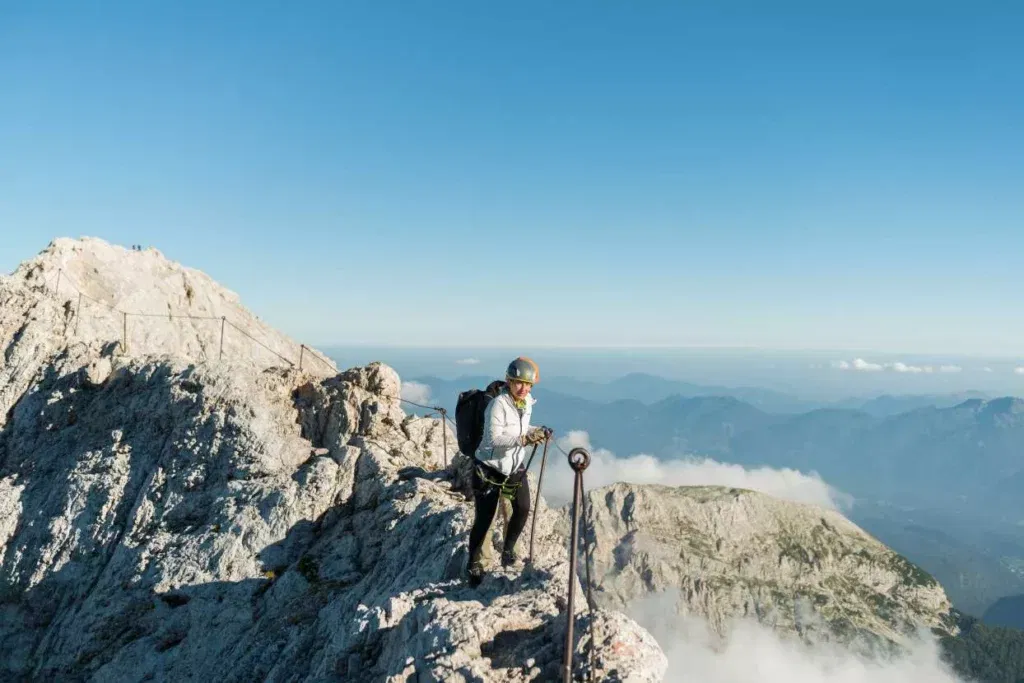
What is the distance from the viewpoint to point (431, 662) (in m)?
9.66

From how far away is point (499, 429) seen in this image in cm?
1173

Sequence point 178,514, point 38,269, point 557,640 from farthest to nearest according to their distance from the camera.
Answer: point 38,269 → point 178,514 → point 557,640

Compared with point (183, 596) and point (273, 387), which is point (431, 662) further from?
point (273, 387)

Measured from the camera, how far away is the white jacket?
11711 mm

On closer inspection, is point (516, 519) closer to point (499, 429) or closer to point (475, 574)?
point (475, 574)

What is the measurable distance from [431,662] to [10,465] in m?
22.0

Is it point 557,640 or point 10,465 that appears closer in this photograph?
point 557,640

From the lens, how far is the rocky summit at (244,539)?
1077 centimetres

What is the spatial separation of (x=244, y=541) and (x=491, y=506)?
8.84 metres

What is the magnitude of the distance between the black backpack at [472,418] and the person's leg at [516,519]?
122 centimetres

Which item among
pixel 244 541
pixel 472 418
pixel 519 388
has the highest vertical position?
pixel 519 388

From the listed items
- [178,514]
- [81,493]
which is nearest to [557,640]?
[178,514]

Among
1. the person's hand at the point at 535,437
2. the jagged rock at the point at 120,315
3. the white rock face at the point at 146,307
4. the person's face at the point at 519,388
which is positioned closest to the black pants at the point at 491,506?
the person's hand at the point at 535,437

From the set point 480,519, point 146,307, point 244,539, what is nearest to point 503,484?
point 480,519
